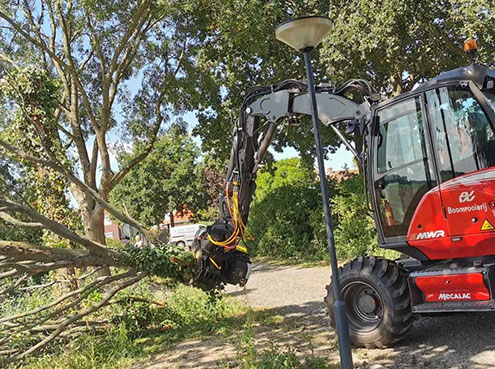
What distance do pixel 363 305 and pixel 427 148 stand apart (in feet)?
6.67

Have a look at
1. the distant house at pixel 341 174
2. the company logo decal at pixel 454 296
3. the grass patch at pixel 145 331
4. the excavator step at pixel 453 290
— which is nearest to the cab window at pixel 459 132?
the excavator step at pixel 453 290

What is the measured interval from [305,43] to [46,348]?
18.5 ft

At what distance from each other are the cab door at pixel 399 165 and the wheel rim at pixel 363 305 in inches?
25.0

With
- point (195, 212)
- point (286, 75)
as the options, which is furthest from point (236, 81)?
point (195, 212)

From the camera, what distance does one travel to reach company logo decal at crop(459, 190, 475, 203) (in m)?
5.02

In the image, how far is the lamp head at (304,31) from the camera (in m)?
4.53

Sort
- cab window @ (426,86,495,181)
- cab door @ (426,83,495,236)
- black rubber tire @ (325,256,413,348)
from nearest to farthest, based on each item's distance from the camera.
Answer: cab door @ (426,83,495,236) → cab window @ (426,86,495,181) → black rubber tire @ (325,256,413,348)

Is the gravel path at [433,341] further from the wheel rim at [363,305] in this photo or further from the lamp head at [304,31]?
the lamp head at [304,31]

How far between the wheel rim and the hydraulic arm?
1.75 meters

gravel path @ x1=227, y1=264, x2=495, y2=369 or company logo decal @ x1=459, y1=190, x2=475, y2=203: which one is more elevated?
company logo decal @ x1=459, y1=190, x2=475, y2=203

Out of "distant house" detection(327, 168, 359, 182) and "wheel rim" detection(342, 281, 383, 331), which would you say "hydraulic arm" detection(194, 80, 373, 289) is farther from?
"distant house" detection(327, 168, 359, 182)

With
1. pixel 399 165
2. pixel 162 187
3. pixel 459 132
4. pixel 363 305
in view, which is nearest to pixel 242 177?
pixel 399 165

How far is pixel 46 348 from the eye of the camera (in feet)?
23.2

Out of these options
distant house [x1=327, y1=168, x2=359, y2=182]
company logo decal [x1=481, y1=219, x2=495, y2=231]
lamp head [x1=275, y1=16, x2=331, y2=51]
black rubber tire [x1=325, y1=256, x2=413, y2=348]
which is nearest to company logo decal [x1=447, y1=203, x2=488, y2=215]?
company logo decal [x1=481, y1=219, x2=495, y2=231]
